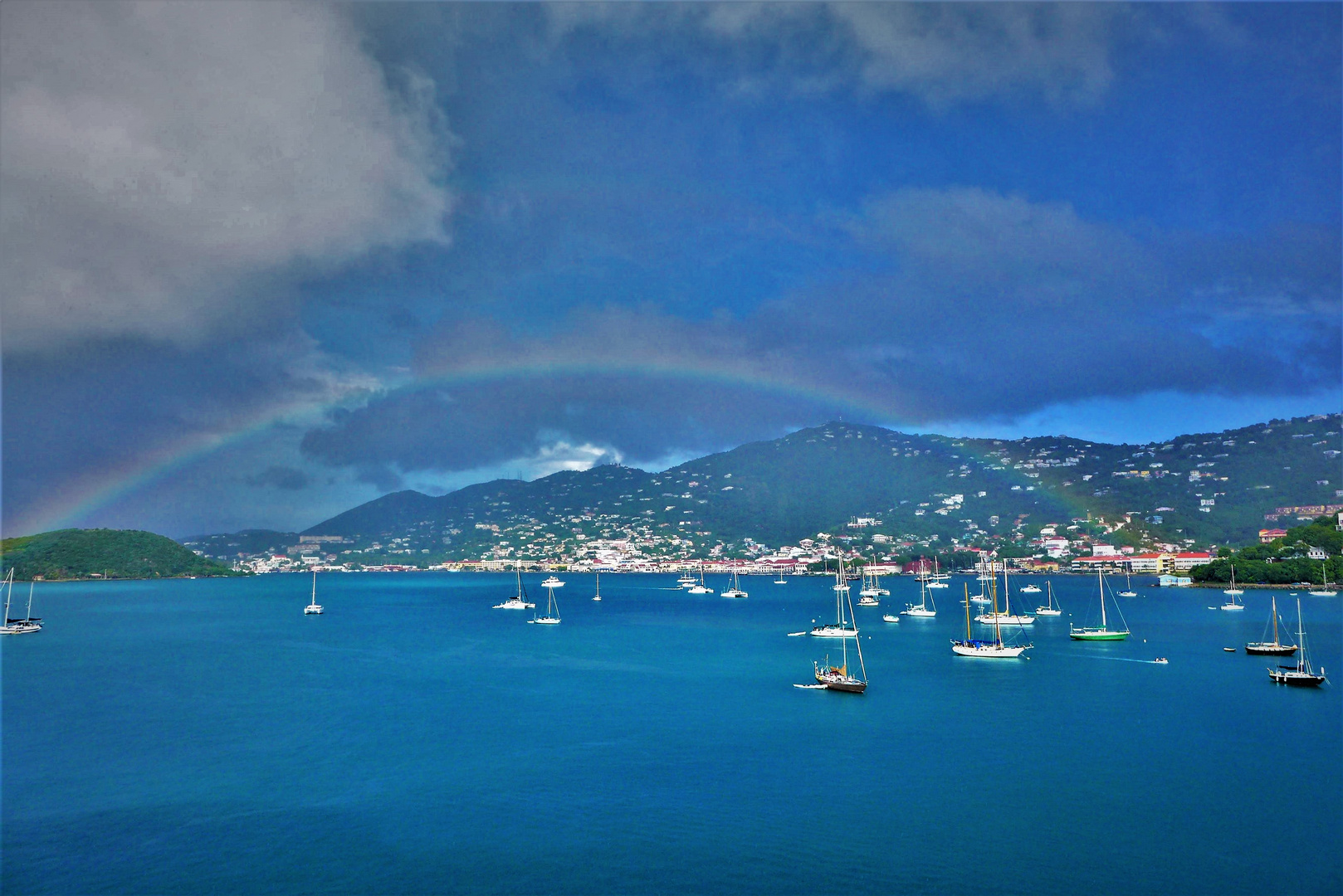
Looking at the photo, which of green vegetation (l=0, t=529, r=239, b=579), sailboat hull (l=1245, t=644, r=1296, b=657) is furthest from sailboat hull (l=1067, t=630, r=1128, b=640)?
green vegetation (l=0, t=529, r=239, b=579)

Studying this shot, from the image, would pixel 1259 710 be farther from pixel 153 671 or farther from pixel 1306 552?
pixel 1306 552

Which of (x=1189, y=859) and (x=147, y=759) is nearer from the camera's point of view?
(x=1189, y=859)

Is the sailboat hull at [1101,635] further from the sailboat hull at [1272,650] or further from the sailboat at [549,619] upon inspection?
the sailboat at [549,619]

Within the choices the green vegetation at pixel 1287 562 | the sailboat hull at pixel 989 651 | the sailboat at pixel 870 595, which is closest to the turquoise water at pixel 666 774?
the sailboat hull at pixel 989 651

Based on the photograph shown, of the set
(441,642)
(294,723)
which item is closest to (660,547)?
(441,642)

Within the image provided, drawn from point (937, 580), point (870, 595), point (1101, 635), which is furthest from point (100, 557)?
point (1101, 635)
